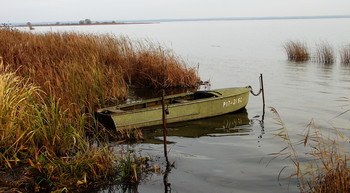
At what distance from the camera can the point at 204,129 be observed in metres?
9.72

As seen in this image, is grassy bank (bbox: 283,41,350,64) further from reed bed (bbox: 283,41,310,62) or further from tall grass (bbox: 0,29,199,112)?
tall grass (bbox: 0,29,199,112)

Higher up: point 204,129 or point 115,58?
point 115,58

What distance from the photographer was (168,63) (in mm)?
14406

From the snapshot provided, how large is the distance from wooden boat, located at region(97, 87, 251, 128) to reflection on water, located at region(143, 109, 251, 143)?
14 centimetres

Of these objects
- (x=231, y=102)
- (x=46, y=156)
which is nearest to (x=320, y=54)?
(x=231, y=102)

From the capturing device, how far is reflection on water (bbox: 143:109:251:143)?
9141mm

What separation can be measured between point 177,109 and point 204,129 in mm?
848

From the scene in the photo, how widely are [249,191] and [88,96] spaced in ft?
16.8

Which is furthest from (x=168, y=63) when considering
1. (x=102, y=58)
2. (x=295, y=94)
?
(x=295, y=94)

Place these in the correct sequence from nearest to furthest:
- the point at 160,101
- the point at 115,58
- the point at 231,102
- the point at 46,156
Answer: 1. the point at 46,156
2. the point at 160,101
3. the point at 231,102
4. the point at 115,58

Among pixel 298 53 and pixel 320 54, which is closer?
pixel 320 54

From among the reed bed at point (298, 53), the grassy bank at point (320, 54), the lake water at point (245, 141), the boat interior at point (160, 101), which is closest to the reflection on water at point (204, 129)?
the lake water at point (245, 141)

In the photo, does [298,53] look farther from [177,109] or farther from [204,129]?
[177,109]

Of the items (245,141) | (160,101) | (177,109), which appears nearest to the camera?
(245,141)
